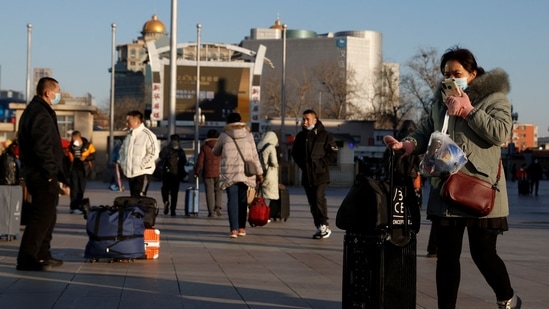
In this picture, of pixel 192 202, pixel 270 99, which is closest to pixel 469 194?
pixel 192 202

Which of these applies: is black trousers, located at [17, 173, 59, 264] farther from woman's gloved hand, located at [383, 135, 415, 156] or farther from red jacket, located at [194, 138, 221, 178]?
red jacket, located at [194, 138, 221, 178]

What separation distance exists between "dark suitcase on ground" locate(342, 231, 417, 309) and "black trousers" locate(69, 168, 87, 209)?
15.2 meters

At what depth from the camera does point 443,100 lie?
23.0 ft

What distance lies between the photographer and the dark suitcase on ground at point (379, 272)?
22.3ft

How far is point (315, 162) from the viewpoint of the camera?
49.2 ft

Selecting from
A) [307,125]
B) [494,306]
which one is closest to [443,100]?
[494,306]

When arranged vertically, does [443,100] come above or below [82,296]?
above

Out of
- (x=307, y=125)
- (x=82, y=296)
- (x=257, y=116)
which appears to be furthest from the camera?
(x=257, y=116)

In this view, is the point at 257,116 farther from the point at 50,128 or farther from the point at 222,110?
the point at 50,128

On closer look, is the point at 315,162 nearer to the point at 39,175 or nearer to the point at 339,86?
the point at 39,175

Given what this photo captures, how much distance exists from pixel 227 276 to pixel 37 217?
2.08m

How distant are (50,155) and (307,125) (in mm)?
5402

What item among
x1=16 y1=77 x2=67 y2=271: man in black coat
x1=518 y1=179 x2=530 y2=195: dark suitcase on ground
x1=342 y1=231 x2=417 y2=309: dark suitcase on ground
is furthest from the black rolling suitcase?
x1=518 y1=179 x2=530 y2=195: dark suitcase on ground

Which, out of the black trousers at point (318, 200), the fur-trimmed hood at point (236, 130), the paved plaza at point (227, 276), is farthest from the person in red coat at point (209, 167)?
the black trousers at point (318, 200)
